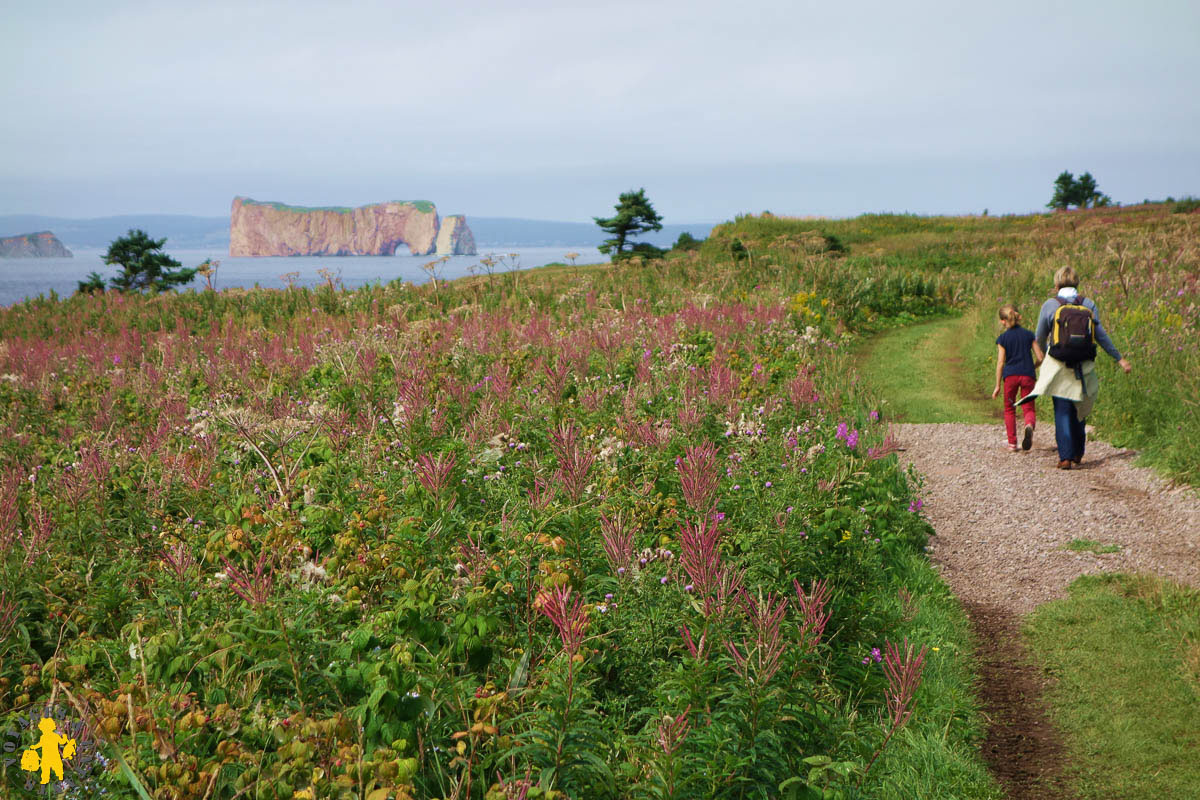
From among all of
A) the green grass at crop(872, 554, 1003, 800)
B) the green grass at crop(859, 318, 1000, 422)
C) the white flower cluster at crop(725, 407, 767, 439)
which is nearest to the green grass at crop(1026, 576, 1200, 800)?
the green grass at crop(872, 554, 1003, 800)

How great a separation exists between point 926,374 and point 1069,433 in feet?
17.1

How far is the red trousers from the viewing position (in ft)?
31.1

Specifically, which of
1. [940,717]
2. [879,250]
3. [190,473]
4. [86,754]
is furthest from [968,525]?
[879,250]

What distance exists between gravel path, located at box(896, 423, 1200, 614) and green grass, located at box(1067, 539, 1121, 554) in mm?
49

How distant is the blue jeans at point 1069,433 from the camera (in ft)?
28.7

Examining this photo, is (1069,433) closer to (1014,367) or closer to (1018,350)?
(1014,367)

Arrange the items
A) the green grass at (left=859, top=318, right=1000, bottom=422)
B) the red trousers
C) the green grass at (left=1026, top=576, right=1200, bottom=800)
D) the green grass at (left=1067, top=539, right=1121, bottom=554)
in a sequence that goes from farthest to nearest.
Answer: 1. the green grass at (left=859, top=318, right=1000, bottom=422)
2. the red trousers
3. the green grass at (left=1067, top=539, right=1121, bottom=554)
4. the green grass at (left=1026, top=576, right=1200, bottom=800)

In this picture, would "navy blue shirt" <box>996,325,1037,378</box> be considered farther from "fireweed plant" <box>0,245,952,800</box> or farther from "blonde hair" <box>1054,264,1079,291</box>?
"fireweed plant" <box>0,245,952,800</box>

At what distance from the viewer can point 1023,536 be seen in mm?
7160

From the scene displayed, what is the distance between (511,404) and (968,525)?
4.51 m

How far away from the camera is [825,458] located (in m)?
6.61

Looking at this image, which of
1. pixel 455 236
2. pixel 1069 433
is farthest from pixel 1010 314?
pixel 455 236

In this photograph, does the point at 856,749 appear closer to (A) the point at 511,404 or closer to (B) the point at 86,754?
(B) the point at 86,754

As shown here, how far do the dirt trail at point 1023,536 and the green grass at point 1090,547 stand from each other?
37mm
